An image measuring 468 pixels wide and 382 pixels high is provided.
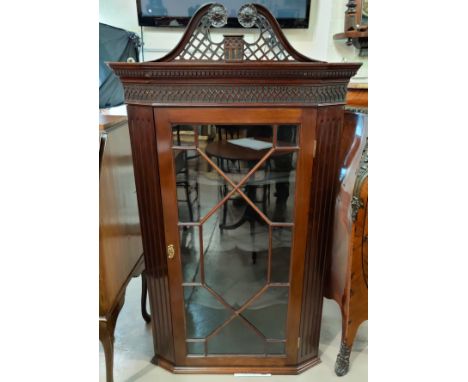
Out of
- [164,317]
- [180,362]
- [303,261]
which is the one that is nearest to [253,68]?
[303,261]

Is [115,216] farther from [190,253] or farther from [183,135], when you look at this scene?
[183,135]

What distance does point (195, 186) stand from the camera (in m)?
1.08

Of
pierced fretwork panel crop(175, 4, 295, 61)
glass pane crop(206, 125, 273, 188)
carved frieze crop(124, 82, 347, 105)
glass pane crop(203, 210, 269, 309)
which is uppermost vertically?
pierced fretwork panel crop(175, 4, 295, 61)

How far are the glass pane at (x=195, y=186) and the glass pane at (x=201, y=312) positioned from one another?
0.98 feet

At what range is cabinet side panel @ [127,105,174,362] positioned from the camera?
1008mm

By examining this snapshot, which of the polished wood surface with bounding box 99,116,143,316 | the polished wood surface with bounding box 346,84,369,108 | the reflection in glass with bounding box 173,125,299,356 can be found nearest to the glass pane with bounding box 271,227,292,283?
the reflection in glass with bounding box 173,125,299,356

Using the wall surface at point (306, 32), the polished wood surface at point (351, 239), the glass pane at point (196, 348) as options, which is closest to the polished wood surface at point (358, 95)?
the polished wood surface at point (351, 239)

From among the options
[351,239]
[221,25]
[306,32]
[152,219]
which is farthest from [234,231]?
[306,32]

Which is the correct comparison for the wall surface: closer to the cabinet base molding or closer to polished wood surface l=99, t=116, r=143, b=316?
polished wood surface l=99, t=116, r=143, b=316

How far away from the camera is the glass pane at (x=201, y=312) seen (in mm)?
1209

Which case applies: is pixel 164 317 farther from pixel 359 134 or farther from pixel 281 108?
pixel 359 134

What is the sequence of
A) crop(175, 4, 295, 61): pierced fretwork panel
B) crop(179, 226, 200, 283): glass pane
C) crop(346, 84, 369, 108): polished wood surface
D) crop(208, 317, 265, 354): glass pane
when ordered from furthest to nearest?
crop(346, 84, 369, 108): polished wood surface → crop(208, 317, 265, 354): glass pane → crop(179, 226, 200, 283): glass pane → crop(175, 4, 295, 61): pierced fretwork panel

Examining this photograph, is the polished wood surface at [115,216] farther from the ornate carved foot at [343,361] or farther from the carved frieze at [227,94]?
the ornate carved foot at [343,361]
